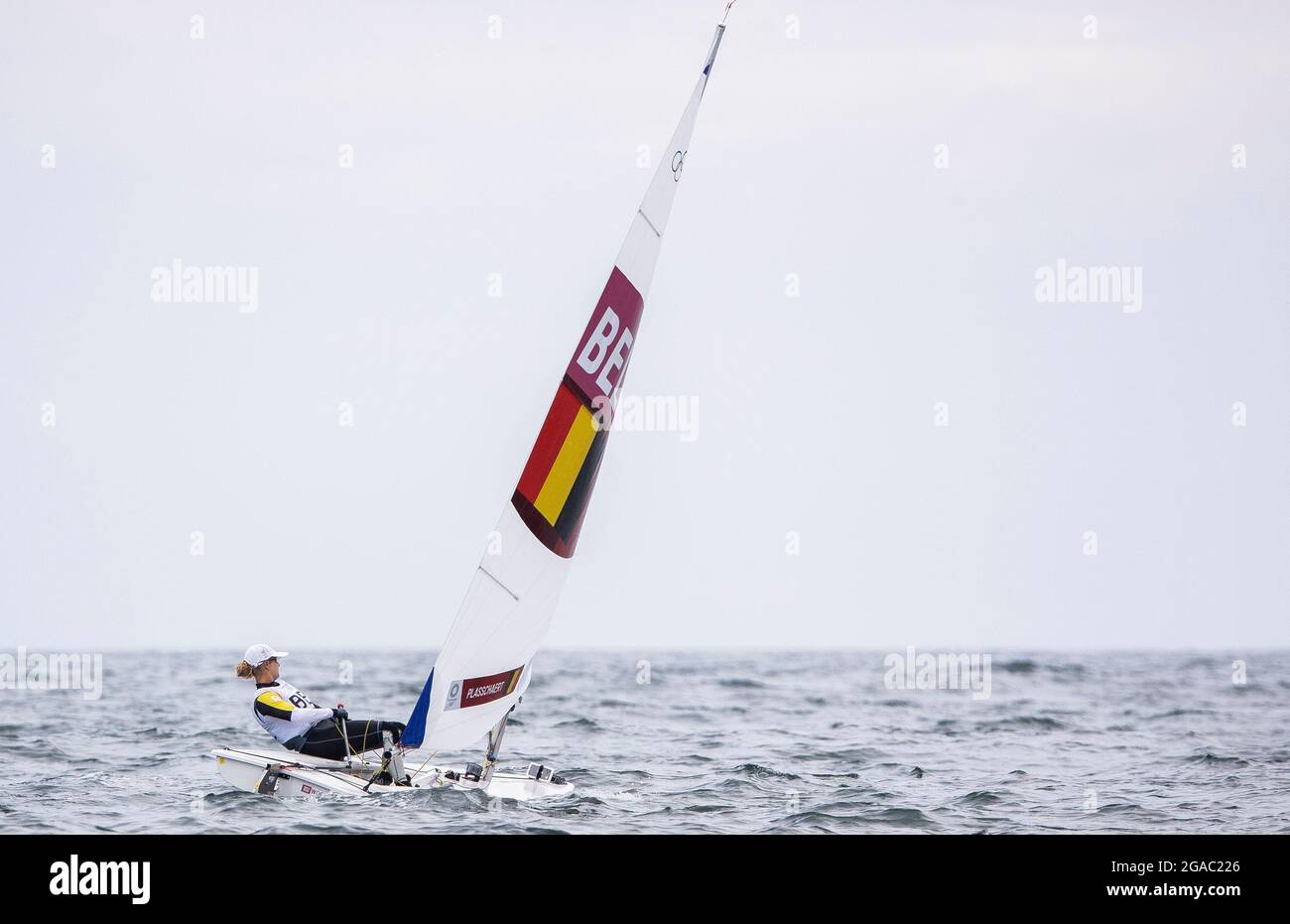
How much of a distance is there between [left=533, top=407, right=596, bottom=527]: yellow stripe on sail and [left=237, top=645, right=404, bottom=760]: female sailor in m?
2.23

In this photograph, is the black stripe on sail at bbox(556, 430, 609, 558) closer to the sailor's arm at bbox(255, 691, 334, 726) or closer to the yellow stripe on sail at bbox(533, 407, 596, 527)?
the yellow stripe on sail at bbox(533, 407, 596, 527)

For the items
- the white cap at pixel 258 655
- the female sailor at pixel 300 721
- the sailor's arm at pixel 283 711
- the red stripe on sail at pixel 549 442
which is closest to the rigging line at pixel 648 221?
the red stripe on sail at pixel 549 442

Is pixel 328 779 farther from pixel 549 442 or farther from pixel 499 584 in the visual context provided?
pixel 549 442

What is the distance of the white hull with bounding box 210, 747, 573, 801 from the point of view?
12.9 metres

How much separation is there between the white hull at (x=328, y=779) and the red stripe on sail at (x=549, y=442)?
254 centimetres

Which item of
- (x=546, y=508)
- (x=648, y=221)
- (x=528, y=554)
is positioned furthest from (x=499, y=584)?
(x=648, y=221)

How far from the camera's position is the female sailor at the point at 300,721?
13.4m

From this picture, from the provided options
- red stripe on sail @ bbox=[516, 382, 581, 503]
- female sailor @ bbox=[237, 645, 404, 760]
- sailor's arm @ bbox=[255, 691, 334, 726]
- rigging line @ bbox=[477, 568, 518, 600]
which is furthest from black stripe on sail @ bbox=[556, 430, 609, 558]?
sailor's arm @ bbox=[255, 691, 334, 726]

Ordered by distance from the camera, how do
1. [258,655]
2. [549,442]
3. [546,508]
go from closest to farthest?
[549,442]
[546,508]
[258,655]

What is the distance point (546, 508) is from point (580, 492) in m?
0.37

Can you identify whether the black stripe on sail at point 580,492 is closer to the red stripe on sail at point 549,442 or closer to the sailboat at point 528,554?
the sailboat at point 528,554

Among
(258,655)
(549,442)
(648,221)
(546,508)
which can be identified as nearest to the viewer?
(549,442)

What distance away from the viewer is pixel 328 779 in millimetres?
12945
